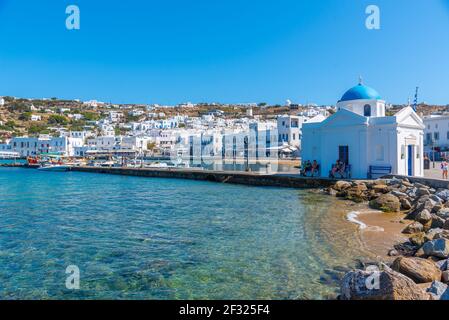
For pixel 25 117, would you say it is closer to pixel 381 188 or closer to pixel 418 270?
pixel 381 188

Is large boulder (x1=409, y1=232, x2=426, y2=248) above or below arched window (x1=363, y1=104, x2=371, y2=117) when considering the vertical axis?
below

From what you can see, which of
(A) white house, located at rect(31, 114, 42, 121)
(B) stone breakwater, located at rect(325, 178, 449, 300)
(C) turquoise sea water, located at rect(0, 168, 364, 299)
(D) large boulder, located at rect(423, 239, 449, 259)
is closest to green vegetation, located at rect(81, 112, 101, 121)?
(A) white house, located at rect(31, 114, 42, 121)

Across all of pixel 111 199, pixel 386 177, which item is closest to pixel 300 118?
pixel 386 177

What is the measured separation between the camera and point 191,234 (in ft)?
36.2

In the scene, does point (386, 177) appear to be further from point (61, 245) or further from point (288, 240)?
point (61, 245)

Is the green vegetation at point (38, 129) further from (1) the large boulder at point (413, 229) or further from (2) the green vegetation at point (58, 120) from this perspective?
(1) the large boulder at point (413, 229)

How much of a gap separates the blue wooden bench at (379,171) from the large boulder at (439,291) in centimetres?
1691

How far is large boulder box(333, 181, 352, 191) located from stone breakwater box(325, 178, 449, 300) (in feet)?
5.80

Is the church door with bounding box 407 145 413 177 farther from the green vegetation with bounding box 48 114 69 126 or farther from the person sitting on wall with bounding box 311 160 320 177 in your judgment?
the green vegetation with bounding box 48 114 69 126

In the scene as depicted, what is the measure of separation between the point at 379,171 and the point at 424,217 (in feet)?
33.3

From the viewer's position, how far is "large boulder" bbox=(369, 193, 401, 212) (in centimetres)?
1483

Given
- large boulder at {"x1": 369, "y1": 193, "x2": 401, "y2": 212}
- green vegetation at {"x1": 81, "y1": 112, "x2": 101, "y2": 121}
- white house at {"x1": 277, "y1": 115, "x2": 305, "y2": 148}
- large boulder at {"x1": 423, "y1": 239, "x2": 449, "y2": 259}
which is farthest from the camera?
green vegetation at {"x1": 81, "y1": 112, "x2": 101, "y2": 121}

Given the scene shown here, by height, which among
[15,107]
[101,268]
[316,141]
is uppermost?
[15,107]
